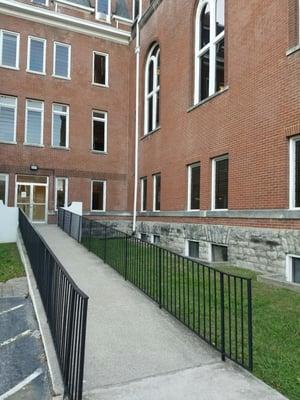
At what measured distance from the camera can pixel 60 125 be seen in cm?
2108

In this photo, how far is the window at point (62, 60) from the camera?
834 inches

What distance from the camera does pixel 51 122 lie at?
68.1ft

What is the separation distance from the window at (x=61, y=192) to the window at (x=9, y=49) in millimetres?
6222

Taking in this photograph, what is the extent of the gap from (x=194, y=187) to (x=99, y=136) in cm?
933

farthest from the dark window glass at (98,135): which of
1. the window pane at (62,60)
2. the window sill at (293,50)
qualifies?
the window sill at (293,50)

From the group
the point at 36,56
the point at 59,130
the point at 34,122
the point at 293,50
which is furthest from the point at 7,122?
the point at 293,50

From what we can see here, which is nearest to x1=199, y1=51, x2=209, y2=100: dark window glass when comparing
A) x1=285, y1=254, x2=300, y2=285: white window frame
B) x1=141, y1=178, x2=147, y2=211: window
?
x1=141, y1=178, x2=147, y2=211: window

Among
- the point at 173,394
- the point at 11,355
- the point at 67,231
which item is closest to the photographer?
the point at 173,394

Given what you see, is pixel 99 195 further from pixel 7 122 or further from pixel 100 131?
pixel 7 122

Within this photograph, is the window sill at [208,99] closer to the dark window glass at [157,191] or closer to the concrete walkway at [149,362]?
the dark window glass at [157,191]

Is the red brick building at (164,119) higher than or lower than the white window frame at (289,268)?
higher

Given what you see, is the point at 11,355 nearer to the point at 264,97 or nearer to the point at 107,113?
the point at 264,97

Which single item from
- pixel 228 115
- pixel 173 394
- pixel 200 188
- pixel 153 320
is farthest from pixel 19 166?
pixel 173 394

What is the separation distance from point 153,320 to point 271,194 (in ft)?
17.7
